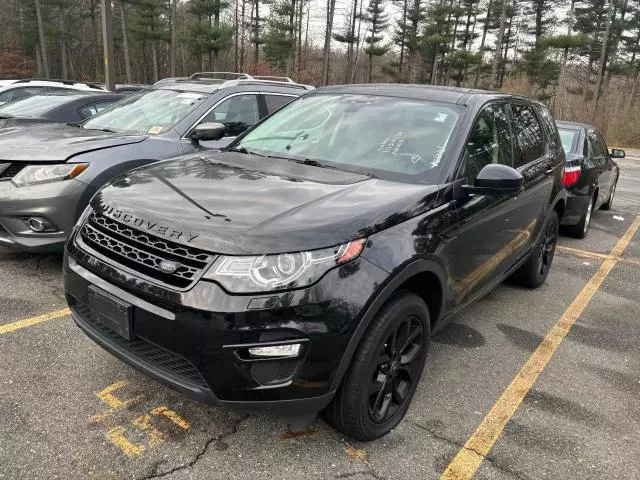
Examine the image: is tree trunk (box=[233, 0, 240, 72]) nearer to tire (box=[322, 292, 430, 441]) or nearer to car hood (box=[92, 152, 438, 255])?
car hood (box=[92, 152, 438, 255])

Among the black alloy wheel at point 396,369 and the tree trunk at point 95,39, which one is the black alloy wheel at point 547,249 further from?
the tree trunk at point 95,39

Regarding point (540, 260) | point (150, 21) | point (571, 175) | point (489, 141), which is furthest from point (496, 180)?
→ point (150, 21)

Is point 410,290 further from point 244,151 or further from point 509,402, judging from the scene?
point 244,151

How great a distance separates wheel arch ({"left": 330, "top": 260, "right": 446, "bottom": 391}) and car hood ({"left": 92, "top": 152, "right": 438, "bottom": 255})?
26cm

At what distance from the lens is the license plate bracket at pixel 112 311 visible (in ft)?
7.39

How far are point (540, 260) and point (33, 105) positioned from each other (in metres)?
7.26

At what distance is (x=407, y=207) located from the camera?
2602 mm

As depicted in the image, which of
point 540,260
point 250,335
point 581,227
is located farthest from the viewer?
point 581,227

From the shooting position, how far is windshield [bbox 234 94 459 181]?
3.13m

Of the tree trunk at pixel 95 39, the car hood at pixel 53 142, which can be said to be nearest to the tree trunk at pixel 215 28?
the tree trunk at pixel 95 39

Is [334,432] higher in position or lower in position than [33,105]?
lower

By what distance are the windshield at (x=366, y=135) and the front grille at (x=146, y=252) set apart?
1278 mm

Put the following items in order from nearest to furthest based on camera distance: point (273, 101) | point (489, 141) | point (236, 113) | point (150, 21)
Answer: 1. point (489, 141)
2. point (236, 113)
3. point (273, 101)
4. point (150, 21)

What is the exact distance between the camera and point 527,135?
14.1 ft
